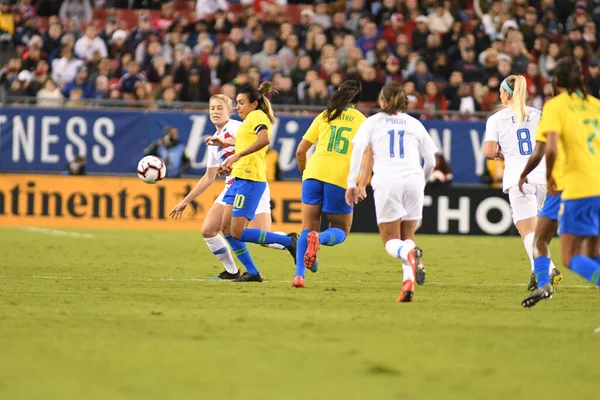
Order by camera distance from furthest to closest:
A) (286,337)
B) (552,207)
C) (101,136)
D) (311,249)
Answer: (101,136)
(311,249)
(552,207)
(286,337)

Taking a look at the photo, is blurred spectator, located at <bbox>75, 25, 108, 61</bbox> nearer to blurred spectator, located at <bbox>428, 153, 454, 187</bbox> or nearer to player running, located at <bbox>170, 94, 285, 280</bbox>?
blurred spectator, located at <bbox>428, 153, 454, 187</bbox>

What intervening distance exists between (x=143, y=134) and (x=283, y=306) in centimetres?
1367

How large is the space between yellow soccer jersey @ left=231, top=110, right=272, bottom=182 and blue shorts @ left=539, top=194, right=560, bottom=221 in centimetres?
358

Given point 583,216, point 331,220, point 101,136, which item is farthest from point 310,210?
point 101,136

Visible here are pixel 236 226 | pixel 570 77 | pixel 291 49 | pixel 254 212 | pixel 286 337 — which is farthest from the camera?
pixel 291 49

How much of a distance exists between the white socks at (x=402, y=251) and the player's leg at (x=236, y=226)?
242cm

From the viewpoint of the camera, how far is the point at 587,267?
825cm

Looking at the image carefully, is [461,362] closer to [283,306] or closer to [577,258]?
[577,258]

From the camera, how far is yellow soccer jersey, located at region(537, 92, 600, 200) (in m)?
8.33

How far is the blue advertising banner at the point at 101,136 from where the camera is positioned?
2292 cm

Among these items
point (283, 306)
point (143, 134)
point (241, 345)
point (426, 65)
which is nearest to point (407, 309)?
point (283, 306)

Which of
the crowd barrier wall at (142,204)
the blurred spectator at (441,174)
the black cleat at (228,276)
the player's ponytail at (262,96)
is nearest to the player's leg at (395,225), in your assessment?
the player's ponytail at (262,96)

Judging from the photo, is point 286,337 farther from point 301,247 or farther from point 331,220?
point 331,220

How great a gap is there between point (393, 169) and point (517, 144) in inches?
83.4
